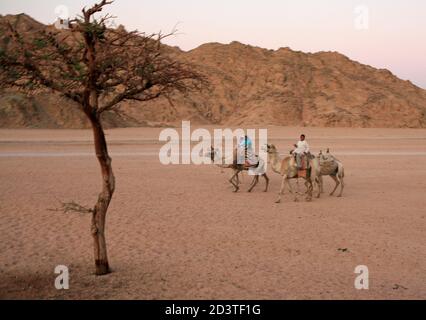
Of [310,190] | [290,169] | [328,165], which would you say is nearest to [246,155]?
[290,169]

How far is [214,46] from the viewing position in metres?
90.6

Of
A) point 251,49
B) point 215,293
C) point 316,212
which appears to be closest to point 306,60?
point 251,49

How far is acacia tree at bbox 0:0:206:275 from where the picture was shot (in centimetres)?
702

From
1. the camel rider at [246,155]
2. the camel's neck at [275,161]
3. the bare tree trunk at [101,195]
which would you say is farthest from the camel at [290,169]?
the bare tree trunk at [101,195]

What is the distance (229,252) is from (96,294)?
11.0 ft

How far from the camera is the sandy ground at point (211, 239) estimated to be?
807 cm

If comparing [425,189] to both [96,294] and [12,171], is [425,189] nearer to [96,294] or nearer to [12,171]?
[96,294]

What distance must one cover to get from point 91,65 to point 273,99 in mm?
65398

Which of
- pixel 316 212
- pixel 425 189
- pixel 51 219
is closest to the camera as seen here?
pixel 51 219

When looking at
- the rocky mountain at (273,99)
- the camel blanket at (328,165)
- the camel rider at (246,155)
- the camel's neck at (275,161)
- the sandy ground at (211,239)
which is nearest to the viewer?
the sandy ground at (211,239)

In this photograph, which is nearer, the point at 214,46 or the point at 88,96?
the point at 88,96

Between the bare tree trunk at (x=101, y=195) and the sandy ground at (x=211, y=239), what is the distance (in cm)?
39

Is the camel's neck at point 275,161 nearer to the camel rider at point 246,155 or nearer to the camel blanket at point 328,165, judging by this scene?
the camel rider at point 246,155

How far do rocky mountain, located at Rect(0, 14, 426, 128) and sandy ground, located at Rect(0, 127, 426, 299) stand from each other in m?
37.5
